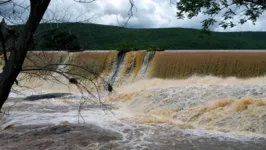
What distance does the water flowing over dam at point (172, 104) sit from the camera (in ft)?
25.1

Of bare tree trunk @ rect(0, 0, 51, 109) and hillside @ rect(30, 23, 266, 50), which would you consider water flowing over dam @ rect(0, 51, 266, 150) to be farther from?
hillside @ rect(30, 23, 266, 50)

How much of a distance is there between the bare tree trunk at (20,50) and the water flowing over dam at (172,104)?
0.54m

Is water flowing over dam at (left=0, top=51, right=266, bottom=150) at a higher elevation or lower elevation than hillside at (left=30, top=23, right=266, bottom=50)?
lower

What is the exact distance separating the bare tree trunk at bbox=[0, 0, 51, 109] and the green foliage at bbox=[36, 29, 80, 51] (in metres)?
0.20

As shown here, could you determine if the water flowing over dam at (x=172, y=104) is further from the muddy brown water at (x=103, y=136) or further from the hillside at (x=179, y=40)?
the hillside at (x=179, y=40)

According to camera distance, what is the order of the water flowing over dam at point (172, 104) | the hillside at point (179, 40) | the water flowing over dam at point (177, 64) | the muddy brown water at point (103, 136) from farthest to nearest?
the hillside at point (179, 40) < the water flowing over dam at point (177, 64) < the water flowing over dam at point (172, 104) < the muddy brown water at point (103, 136)

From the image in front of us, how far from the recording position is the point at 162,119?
1000cm

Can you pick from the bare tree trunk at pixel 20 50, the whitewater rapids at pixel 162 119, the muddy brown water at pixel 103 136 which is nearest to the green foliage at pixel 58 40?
the bare tree trunk at pixel 20 50

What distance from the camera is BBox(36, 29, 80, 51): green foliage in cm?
217

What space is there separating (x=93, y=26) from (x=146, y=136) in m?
5.55

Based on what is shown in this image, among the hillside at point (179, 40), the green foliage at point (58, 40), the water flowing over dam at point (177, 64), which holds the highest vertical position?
the hillside at point (179, 40)

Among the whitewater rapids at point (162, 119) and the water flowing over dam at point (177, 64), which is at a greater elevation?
the water flowing over dam at point (177, 64)

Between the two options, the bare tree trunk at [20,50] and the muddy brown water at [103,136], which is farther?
the muddy brown water at [103,136]

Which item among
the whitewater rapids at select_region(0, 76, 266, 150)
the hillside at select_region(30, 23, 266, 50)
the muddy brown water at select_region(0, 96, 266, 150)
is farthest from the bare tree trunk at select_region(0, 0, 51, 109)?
the hillside at select_region(30, 23, 266, 50)
